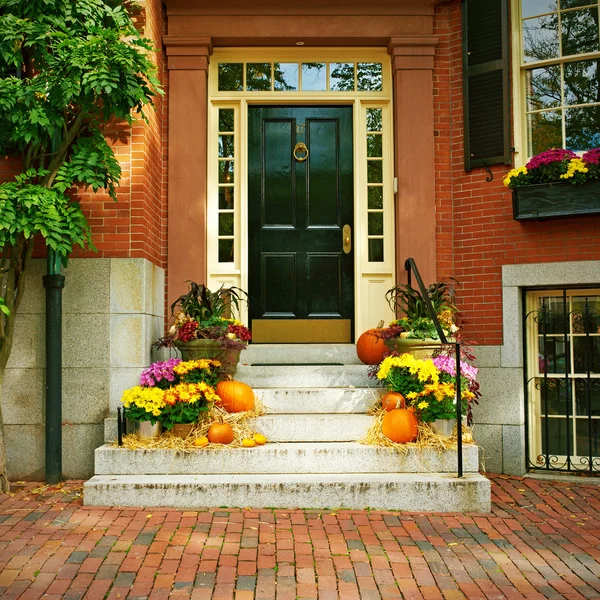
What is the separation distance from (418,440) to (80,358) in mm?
2694

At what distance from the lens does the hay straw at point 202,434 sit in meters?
4.85

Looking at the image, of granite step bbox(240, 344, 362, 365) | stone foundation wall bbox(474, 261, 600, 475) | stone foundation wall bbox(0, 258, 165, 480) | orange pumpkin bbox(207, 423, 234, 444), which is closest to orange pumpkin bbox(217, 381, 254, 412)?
orange pumpkin bbox(207, 423, 234, 444)

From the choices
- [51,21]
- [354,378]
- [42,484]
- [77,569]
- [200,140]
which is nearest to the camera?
[77,569]

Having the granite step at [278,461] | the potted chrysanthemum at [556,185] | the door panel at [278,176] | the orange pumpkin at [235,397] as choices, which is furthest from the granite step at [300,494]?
the door panel at [278,176]

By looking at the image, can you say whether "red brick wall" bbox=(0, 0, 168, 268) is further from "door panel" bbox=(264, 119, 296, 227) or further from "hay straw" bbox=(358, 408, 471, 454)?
"hay straw" bbox=(358, 408, 471, 454)

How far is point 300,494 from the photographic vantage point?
178 inches

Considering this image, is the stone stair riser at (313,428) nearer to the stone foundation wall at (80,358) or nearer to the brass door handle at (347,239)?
the stone foundation wall at (80,358)

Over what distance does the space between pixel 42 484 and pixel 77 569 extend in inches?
77.4

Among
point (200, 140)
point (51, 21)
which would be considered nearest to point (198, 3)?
point (200, 140)

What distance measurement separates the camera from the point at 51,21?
4891mm

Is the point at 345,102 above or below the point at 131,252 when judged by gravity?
above

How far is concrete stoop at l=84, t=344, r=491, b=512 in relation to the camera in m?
4.53

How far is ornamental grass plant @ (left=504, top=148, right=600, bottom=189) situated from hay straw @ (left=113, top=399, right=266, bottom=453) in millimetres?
2975

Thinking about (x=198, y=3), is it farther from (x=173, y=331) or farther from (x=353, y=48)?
(x=173, y=331)
